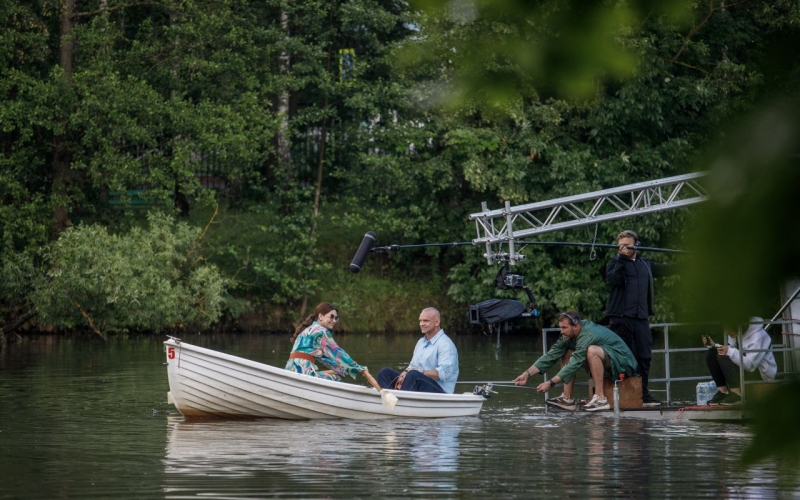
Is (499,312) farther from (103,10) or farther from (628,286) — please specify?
(103,10)

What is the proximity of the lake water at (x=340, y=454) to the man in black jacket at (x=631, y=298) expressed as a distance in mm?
960

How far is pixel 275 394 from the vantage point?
47.3 ft

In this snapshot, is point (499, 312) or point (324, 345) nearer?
point (324, 345)

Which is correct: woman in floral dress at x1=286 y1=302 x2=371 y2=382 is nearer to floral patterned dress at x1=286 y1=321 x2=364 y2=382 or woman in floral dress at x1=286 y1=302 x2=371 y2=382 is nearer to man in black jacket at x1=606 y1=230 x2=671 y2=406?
floral patterned dress at x1=286 y1=321 x2=364 y2=382

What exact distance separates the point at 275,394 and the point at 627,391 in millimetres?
4096

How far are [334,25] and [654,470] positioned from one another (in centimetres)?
2815

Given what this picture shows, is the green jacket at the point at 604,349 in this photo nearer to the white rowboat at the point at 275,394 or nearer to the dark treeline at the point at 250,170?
the white rowboat at the point at 275,394

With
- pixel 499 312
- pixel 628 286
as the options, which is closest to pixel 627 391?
pixel 628 286

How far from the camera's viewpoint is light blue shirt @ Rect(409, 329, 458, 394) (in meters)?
14.5

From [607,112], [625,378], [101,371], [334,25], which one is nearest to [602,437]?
[625,378]

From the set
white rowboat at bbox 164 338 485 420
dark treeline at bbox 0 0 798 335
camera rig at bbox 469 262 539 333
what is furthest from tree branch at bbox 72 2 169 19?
camera rig at bbox 469 262 539 333

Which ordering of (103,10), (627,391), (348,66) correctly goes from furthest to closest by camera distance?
(348,66)
(103,10)
(627,391)

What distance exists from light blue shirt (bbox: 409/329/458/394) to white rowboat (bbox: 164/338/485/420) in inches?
10.5

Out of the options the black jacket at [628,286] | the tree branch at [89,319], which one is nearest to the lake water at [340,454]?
the black jacket at [628,286]
